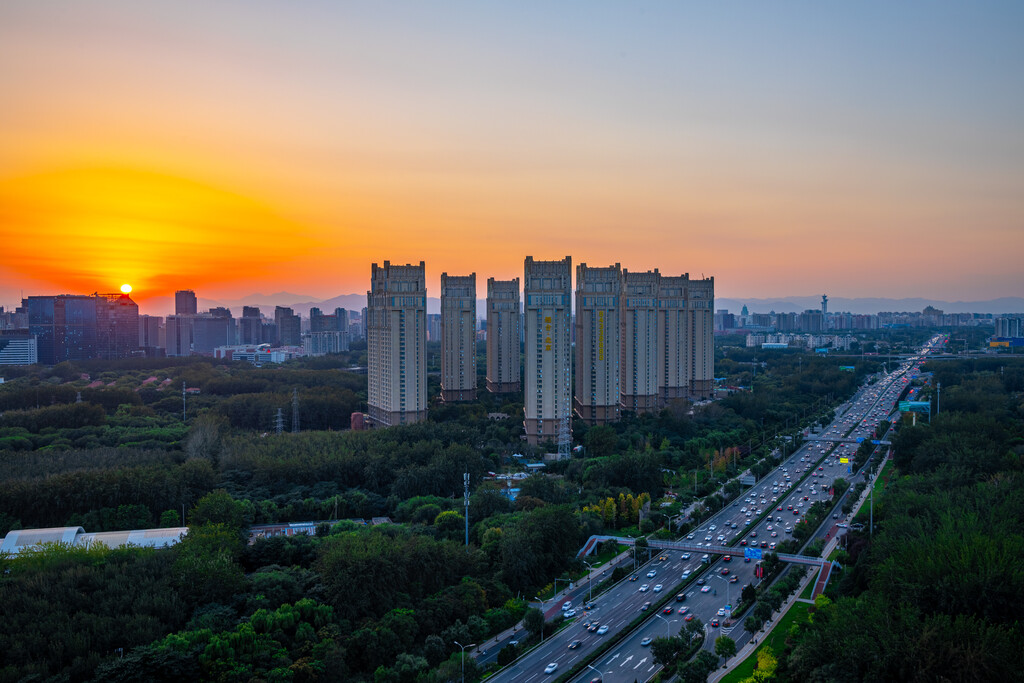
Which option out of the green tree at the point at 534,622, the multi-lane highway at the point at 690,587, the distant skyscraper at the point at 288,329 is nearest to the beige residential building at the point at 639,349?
the multi-lane highway at the point at 690,587

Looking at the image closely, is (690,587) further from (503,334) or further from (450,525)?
(503,334)

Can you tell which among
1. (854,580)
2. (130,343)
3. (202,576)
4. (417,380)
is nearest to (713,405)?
(417,380)

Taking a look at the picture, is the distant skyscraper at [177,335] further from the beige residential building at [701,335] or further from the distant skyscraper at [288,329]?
the beige residential building at [701,335]

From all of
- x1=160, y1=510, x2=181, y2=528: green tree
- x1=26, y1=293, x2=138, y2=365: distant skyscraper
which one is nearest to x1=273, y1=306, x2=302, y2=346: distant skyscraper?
x1=26, y1=293, x2=138, y2=365: distant skyscraper

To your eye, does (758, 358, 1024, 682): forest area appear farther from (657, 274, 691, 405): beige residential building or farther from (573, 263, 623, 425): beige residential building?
(657, 274, 691, 405): beige residential building

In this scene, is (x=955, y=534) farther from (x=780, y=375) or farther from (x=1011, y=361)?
(x=1011, y=361)

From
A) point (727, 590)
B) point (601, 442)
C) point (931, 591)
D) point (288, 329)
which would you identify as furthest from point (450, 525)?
point (288, 329)
